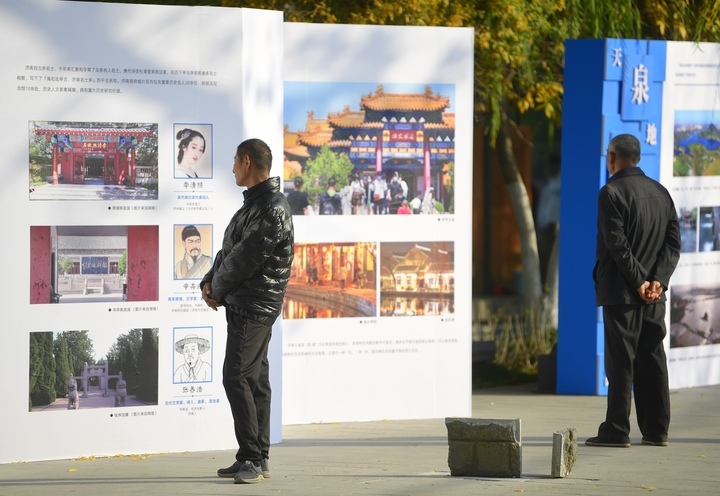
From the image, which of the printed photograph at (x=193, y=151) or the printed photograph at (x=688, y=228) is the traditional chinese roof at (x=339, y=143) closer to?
the printed photograph at (x=193, y=151)

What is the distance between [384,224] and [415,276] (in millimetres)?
480

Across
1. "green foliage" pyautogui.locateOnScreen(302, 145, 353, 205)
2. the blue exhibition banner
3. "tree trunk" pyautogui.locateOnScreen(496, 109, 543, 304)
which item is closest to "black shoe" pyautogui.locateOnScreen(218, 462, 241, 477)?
"green foliage" pyautogui.locateOnScreen(302, 145, 353, 205)

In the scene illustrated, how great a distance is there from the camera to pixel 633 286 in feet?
27.4

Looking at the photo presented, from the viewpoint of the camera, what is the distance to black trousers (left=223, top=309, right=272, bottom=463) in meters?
7.22

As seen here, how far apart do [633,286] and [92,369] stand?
3.56 meters

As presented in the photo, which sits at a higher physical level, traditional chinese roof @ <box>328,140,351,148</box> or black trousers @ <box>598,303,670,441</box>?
traditional chinese roof @ <box>328,140,351,148</box>

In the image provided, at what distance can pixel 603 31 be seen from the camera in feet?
42.8

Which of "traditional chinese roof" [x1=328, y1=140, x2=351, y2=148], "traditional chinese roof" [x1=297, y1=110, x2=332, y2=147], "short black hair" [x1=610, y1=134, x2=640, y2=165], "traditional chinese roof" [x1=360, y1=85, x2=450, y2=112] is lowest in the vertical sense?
"short black hair" [x1=610, y1=134, x2=640, y2=165]

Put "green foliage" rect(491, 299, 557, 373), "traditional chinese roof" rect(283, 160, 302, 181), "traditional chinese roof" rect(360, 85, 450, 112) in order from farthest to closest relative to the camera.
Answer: "green foliage" rect(491, 299, 557, 373), "traditional chinese roof" rect(360, 85, 450, 112), "traditional chinese roof" rect(283, 160, 302, 181)

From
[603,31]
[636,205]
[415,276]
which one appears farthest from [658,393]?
[603,31]

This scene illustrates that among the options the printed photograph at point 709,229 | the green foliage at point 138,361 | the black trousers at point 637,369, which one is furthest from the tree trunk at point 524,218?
the green foliage at point 138,361

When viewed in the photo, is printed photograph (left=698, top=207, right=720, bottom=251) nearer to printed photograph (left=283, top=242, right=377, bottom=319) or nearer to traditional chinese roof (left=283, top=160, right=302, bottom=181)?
printed photograph (left=283, top=242, right=377, bottom=319)

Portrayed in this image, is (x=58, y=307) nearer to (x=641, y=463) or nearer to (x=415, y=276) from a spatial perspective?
(x=415, y=276)

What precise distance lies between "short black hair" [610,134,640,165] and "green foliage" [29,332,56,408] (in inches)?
154
